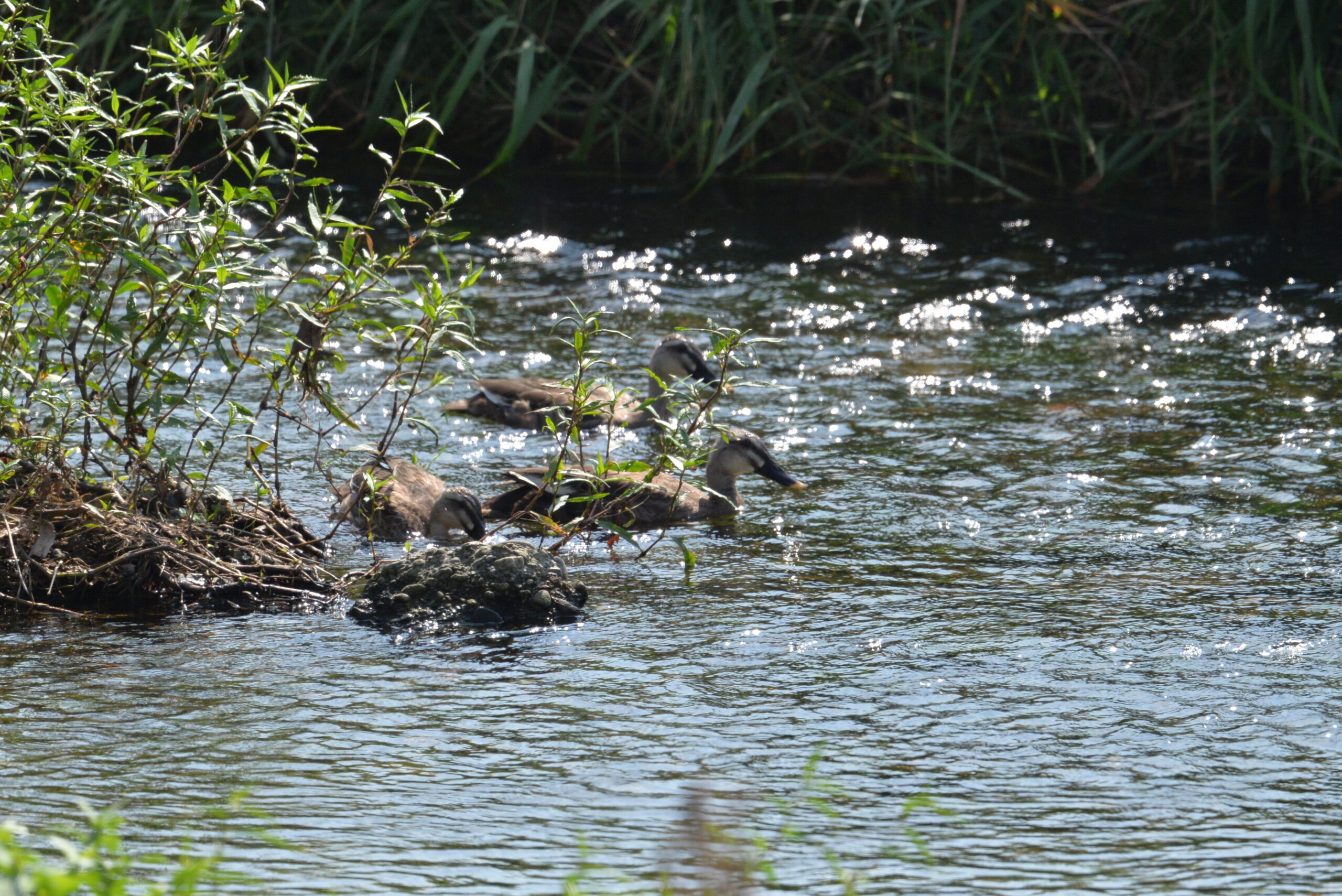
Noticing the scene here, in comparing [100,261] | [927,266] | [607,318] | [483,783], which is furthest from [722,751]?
[927,266]

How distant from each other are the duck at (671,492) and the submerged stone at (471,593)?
36.9 inches

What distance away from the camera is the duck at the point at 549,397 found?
29.3ft

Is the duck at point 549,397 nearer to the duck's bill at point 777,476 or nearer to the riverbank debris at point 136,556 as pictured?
the duck's bill at point 777,476

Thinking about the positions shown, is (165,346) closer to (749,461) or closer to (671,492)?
(671,492)

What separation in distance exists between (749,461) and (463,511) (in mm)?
1521

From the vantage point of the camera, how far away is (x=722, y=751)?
491 cm

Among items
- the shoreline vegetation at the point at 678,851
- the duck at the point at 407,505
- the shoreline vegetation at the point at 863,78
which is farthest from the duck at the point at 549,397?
the shoreline vegetation at the point at 678,851

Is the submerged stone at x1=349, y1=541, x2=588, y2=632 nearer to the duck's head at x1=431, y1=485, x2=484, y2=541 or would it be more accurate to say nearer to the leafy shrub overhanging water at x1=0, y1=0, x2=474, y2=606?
the leafy shrub overhanging water at x1=0, y1=0, x2=474, y2=606

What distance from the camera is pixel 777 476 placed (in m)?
7.99

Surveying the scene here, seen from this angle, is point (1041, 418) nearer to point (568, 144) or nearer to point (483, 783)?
point (483, 783)

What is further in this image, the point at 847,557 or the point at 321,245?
the point at 847,557

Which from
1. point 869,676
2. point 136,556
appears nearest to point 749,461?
point 869,676

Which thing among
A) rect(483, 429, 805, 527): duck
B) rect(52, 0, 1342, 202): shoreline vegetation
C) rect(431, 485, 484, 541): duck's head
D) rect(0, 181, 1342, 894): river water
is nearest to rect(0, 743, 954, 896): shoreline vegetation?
rect(0, 181, 1342, 894): river water

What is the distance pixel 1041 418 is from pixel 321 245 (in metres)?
4.24
